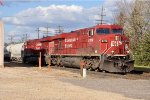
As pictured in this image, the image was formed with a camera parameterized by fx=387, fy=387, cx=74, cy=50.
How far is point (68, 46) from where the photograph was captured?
3747cm

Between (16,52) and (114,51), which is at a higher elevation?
(16,52)

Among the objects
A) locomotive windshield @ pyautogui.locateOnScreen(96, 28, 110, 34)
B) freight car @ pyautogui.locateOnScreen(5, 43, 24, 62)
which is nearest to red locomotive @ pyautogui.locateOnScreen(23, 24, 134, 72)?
locomotive windshield @ pyautogui.locateOnScreen(96, 28, 110, 34)

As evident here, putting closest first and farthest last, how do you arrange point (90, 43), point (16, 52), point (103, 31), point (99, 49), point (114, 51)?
point (114, 51)
point (99, 49)
point (103, 31)
point (90, 43)
point (16, 52)

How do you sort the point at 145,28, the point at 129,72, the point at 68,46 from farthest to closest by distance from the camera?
the point at 145,28 → the point at 68,46 → the point at 129,72

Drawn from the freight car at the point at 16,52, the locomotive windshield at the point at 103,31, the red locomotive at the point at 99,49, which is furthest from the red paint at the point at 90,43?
the freight car at the point at 16,52

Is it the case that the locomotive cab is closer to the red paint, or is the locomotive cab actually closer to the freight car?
the red paint

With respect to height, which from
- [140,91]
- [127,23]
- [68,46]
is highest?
[127,23]

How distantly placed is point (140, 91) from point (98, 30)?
13734mm

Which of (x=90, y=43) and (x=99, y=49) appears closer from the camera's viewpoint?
(x=99, y=49)

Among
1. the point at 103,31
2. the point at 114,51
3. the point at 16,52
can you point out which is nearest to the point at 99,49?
the point at 114,51

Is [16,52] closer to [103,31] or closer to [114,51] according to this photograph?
[103,31]

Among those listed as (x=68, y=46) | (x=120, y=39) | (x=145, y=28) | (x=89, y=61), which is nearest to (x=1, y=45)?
(x=68, y=46)

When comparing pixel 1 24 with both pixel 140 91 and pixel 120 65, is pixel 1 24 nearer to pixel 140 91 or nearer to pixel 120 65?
pixel 120 65

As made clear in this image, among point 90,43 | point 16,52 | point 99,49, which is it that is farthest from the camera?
point 16,52
